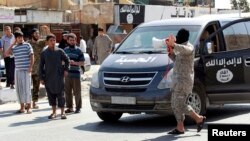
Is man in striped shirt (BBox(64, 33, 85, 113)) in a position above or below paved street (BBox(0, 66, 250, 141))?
above

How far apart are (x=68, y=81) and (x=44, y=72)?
932 mm

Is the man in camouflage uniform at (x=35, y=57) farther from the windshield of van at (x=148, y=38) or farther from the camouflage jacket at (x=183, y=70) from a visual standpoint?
the camouflage jacket at (x=183, y=70)

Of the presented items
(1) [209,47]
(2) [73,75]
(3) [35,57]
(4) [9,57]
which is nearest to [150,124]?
(1) [209,47]

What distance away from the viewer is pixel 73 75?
484 inches

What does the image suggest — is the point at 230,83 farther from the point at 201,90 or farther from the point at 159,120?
the point at 159,120

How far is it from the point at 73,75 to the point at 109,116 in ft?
5.99

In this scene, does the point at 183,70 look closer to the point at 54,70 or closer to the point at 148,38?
the point at 148,38

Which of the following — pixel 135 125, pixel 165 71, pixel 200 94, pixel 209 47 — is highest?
pixel 209 47

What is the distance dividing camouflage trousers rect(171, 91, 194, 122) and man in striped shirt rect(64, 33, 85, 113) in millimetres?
3607

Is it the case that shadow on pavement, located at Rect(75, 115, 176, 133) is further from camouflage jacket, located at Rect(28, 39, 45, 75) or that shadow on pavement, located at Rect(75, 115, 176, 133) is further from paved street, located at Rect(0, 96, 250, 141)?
camouflage jacket, located at Rect(28, 39, 45, 75)

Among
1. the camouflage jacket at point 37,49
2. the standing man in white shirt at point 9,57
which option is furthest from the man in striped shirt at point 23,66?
the standing man in white shirt at point 9,57

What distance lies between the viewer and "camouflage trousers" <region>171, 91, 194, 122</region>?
352 inches

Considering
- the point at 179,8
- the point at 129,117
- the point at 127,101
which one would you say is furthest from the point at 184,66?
the point at 179,8

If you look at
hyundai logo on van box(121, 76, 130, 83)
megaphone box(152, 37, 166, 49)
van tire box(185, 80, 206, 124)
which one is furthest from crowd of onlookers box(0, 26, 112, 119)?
van tire box(185, 80, 206, 124)
